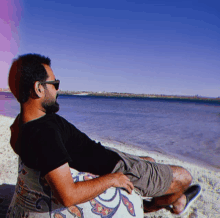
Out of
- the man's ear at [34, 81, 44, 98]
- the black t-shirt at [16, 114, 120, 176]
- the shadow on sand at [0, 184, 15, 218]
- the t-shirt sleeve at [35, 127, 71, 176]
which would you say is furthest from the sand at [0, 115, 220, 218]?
the man's ear at [34, 81, 44, 98]

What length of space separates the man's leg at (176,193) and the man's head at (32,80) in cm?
162

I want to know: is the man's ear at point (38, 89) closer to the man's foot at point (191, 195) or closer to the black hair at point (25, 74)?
the black hair at point (25, 74)

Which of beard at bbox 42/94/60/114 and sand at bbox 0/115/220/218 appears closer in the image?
beard at bbox 42/94/60/114

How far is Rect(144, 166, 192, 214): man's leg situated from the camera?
7.74 ft

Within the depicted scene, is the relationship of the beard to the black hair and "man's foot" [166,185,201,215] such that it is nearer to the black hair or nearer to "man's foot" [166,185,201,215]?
the black hair

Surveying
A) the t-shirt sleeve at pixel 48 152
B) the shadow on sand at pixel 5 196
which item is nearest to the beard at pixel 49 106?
the t-shirt sleeve at pixel 48 152

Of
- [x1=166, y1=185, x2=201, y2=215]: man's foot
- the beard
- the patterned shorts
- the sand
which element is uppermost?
the beard

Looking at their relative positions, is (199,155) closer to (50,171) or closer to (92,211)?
(92,211)

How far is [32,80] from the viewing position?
1.69 m

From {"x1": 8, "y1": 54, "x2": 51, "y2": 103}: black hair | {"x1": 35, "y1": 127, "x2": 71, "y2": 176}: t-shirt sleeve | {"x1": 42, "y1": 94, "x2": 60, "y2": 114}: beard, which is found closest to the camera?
{"x1": 35, "y1": 127, "x2": 71, "y2": 176}: t-shirt sleeve

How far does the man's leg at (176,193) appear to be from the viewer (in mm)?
2359

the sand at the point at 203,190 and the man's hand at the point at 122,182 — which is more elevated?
the man's hand at the point at 122,182

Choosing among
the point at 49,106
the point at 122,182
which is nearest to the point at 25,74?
the point at 49,106

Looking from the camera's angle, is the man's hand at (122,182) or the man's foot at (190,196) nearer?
the man's hand at (122,182)
